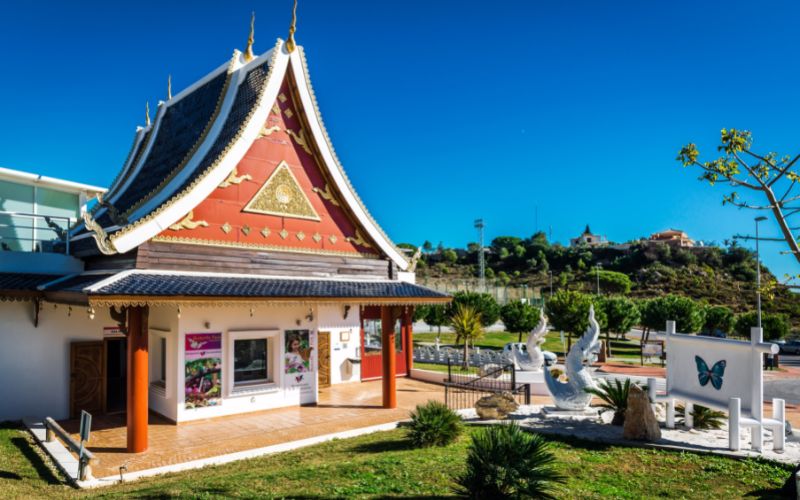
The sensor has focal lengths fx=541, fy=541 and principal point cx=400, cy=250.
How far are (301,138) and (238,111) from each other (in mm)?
1741

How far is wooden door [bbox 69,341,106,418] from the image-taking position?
1301 cm

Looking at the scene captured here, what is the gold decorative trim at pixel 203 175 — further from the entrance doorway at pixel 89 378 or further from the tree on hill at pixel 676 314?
the tree on hill at pixel 676 314

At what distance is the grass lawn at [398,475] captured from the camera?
294 inches

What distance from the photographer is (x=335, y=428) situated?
40.7 feet

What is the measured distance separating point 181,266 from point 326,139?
5187 mm

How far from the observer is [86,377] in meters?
13.2

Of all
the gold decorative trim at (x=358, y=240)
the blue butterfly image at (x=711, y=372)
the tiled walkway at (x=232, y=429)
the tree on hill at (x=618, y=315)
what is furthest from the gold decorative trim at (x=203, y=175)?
the tree on hill at (x=618, y=315)

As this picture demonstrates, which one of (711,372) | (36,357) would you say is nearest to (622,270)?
(711,372)

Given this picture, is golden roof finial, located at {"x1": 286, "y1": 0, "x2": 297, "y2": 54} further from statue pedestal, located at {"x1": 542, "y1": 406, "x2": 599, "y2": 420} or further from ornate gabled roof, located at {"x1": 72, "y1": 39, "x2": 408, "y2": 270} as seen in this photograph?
statue pedestal, located at {"x1": 542, "y1": 406, "x2": 599, "y2": 420}

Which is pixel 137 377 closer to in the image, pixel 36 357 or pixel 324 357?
pixel 36 357

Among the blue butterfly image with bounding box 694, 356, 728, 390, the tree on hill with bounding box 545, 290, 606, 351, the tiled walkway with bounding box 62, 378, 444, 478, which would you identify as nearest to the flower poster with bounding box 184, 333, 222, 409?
the tiled walkway with bounding box 62, 378, 444, 478

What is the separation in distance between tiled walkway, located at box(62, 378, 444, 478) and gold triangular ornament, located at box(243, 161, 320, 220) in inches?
203

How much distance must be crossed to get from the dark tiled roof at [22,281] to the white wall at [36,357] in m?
0.62

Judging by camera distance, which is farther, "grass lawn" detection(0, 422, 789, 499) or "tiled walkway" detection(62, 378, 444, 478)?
"tiled walkway" detection(62, 378, 444, 478)
